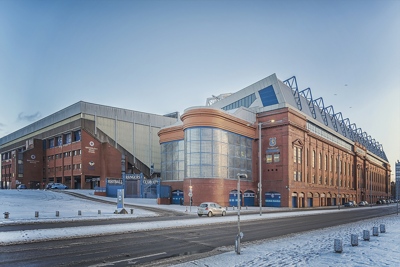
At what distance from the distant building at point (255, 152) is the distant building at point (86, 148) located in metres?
23.8

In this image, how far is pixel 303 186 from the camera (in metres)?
64.6

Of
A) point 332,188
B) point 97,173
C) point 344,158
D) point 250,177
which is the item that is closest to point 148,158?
point 97,173

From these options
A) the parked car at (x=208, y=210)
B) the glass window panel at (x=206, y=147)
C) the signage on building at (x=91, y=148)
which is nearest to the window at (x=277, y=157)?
the glass window panel at (x=206, y=147)

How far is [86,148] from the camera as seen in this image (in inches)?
3182

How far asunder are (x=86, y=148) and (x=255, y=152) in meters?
42.0

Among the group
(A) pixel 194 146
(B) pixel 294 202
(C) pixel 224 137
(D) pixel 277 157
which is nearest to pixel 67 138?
(A) pixel 194 146

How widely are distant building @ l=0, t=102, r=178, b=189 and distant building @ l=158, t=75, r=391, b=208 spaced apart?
23847mm

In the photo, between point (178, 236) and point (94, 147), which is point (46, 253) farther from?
point (94, 147)

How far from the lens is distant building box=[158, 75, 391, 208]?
173 ft

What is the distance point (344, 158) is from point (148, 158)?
182 ft

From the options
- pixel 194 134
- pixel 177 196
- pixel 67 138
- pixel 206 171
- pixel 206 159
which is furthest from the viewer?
pixel 67 138

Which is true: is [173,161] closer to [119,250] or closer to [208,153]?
[208,153]

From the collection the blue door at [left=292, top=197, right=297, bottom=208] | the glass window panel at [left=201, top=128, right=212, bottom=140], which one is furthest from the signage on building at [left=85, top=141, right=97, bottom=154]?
the blue door at [left=292, top=197, right=297, bottom=208]

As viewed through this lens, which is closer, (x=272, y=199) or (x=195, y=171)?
(x=195, y=171)
